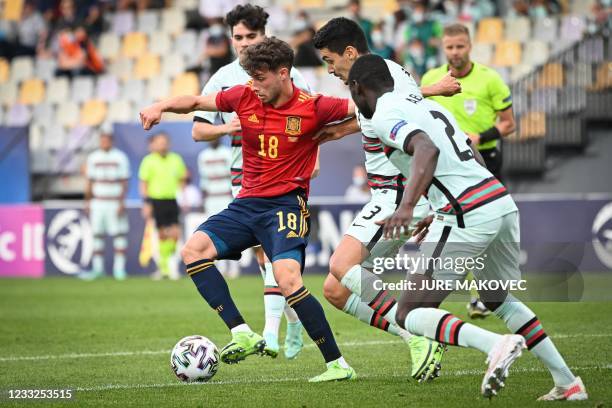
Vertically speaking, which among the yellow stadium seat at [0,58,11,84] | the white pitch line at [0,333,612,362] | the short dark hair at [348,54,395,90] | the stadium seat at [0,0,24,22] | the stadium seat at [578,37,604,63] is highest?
the stadium seat at [0,0,24,22]

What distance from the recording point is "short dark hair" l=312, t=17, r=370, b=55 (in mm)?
7449

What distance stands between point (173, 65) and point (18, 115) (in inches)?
151

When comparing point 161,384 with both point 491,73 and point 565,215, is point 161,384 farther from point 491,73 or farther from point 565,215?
point 565,215

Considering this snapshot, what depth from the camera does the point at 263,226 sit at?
750 centimetres

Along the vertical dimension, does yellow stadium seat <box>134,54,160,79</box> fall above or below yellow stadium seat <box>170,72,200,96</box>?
above

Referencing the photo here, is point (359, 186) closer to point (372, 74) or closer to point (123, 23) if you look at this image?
point (123, 23)

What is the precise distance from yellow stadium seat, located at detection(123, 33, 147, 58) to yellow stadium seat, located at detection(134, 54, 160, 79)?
0.95ft

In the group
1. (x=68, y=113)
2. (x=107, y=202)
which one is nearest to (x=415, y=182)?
(x=107, y=202)

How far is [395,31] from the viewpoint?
2164 centimetres

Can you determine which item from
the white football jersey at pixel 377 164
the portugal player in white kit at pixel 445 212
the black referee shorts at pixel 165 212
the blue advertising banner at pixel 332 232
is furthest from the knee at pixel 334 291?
the black referee shorts at pixel 165 212

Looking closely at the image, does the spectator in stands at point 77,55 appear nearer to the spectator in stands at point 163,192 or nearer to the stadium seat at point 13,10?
the stadium seat at point 13,10

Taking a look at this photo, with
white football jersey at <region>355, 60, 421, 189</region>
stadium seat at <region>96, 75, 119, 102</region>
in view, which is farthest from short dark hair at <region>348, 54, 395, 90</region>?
stadium seat at <region>96, 75, 119, 102</region>

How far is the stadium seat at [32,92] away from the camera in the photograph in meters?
25.5

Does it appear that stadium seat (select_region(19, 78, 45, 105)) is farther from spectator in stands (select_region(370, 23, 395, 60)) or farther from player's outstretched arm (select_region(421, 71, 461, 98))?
player's outstretched arm (select_region(421, 71, 461, 98))
